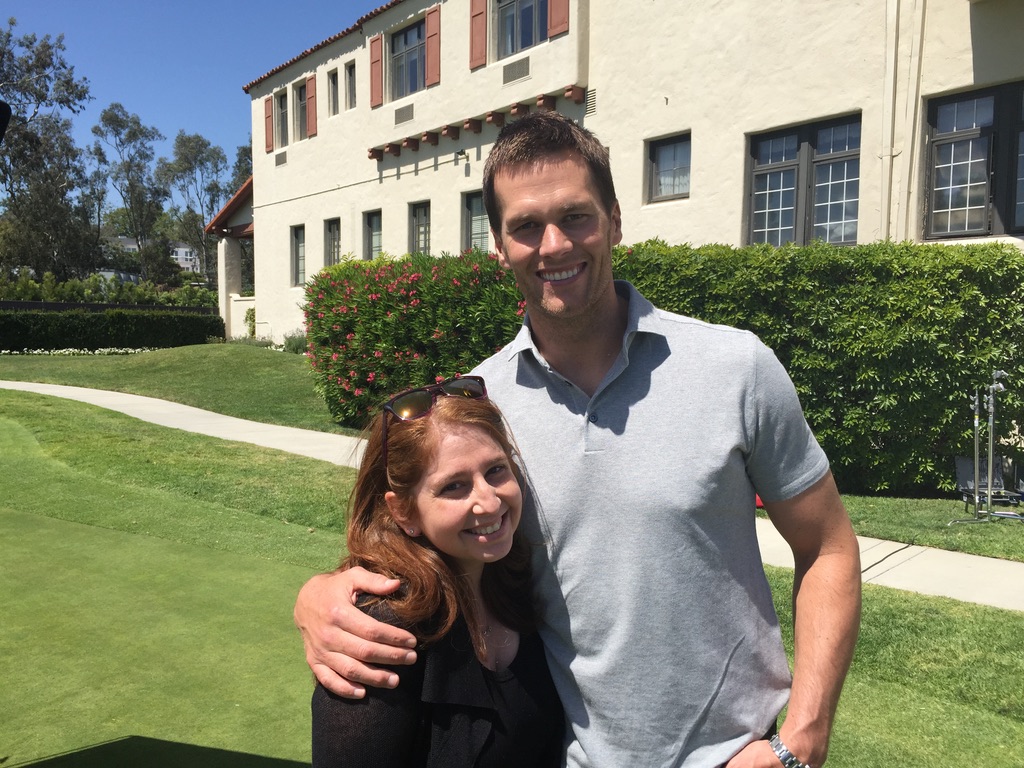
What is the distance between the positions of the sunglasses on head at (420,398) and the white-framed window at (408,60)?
19.8 metres

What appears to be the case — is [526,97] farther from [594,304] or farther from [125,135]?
[125,135]

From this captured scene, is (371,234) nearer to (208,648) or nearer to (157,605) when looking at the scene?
(157,605)

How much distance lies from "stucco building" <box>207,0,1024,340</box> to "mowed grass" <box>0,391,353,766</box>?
8.04m

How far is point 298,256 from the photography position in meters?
25.8

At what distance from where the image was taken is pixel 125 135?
237 feet

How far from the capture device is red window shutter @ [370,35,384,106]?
69.5 ft

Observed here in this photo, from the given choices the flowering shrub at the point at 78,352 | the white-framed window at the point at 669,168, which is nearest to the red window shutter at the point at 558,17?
the white-framed window at the point at 669,168

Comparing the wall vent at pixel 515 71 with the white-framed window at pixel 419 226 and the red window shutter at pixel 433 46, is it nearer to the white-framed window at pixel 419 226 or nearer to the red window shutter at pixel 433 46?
the red window shutter at pixel 433 46


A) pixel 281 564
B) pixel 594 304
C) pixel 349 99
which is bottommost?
pixel 281 564

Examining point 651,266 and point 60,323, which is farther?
point 60,323

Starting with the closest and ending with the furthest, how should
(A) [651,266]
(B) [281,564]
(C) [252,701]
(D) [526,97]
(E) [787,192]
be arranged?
(C) [252,701] → (B) [281,564] → (A) [651,266] → (E) [787,192] → (D) [526,97]

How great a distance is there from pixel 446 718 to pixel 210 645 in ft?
9.11

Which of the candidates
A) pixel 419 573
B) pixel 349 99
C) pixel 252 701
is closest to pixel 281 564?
pixel 252 701

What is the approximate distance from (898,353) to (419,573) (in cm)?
784
